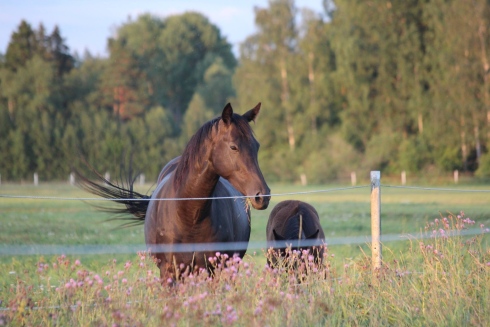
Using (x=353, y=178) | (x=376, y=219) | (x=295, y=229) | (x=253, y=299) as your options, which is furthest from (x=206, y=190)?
(x=353, y=178)

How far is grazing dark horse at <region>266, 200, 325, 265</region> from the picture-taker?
714 centimetres

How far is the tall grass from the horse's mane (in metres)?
0.89

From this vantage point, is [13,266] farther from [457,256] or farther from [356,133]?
[356,133]

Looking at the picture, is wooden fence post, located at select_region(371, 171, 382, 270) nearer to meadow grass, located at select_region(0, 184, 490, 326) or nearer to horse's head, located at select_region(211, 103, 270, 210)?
meadow grass, located at select_region(0, 184, 490, 326)

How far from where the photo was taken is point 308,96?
4425 centimetres

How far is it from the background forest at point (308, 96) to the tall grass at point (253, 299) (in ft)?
97.6

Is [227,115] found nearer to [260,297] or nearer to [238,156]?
[238,156]

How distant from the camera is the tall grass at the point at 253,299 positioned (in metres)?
4.41

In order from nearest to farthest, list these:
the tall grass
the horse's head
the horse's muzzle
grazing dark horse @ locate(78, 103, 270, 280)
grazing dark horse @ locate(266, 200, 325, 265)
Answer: the tall grass → the horse's muzzle → the horse's head → grazing dark horse @ locate(78, 103, 270, 280) → grazing dark horse @ locate(266, 200, 325, 265)

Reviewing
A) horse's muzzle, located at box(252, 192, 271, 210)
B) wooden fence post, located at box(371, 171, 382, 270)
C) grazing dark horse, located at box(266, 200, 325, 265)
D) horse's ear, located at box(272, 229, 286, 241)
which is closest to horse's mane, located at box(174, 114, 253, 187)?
horse's muzzle, located at box(252, 192, 271, 210)

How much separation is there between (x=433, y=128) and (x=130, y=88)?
27.2 meters

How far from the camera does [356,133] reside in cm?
4300

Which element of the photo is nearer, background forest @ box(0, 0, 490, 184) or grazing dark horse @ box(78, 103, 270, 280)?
grazing dark horse @ box(78, 103, 270, 280)

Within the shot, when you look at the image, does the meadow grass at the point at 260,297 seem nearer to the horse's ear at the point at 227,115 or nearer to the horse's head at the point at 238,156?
the horse's head at the point at 238,156
